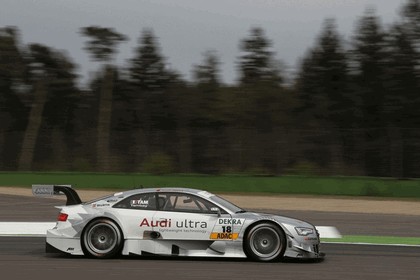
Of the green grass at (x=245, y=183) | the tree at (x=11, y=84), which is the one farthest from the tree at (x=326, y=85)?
the tree at (x=11, y=84)

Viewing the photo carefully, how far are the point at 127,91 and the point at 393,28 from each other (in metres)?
16.4

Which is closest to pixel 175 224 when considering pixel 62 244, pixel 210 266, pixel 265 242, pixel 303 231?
pixel 210 266

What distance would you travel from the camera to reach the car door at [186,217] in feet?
37.7

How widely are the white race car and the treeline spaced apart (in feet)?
64.7

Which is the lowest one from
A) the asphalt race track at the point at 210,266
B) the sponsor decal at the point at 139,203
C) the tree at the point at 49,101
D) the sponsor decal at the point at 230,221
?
the asphalt race track at the point at 210,266

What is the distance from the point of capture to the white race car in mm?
11375

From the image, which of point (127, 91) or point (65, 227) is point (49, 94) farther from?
point (65, 227)

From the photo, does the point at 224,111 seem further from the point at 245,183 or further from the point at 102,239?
the point at 102,239

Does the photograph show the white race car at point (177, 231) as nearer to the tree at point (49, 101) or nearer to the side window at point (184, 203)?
the side window at point (184, 203)

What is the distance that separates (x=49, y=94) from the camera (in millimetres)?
48219

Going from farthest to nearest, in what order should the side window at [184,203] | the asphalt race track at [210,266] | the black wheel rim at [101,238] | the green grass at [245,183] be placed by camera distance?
the green grass at [245,183] < the side window at [184,203] < the black wheel rim at [101,238] < the asphalt race track at [210,266]

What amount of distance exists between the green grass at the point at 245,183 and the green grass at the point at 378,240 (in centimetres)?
1250

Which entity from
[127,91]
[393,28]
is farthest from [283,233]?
[127,91]

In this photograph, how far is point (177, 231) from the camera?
37.7 feet
